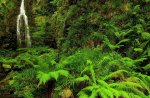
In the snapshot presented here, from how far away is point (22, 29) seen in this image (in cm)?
1451

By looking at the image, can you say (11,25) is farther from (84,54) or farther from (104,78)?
(104,78)

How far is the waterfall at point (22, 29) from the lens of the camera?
14.0 meters

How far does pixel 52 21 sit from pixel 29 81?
6003 millimetres

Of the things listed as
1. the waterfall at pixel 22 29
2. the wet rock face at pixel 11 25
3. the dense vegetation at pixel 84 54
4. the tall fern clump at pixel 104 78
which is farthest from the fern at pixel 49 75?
the wet rock face at pixel 11 25

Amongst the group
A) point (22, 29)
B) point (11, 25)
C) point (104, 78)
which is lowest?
point (22, 29)

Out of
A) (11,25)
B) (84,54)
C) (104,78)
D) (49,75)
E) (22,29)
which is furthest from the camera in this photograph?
(11,25)

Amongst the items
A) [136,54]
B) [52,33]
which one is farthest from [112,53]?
[52,33]

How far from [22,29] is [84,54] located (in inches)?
293

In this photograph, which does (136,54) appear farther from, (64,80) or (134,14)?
(64,80)

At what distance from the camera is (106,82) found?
6.75 m

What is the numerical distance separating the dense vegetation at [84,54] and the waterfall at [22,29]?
0.30 m

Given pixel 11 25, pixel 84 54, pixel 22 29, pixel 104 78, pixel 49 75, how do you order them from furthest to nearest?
pixel 11 25, pixel 22 29, pixel 84 54, pixel 104 78, pixel 49 75

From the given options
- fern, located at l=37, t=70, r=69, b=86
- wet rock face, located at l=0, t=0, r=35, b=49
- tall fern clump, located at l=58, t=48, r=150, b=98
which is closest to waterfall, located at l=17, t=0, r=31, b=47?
wet rock face, located at l=0, t=0, r=35, b=49

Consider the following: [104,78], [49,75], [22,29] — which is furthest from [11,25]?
[104,78]
